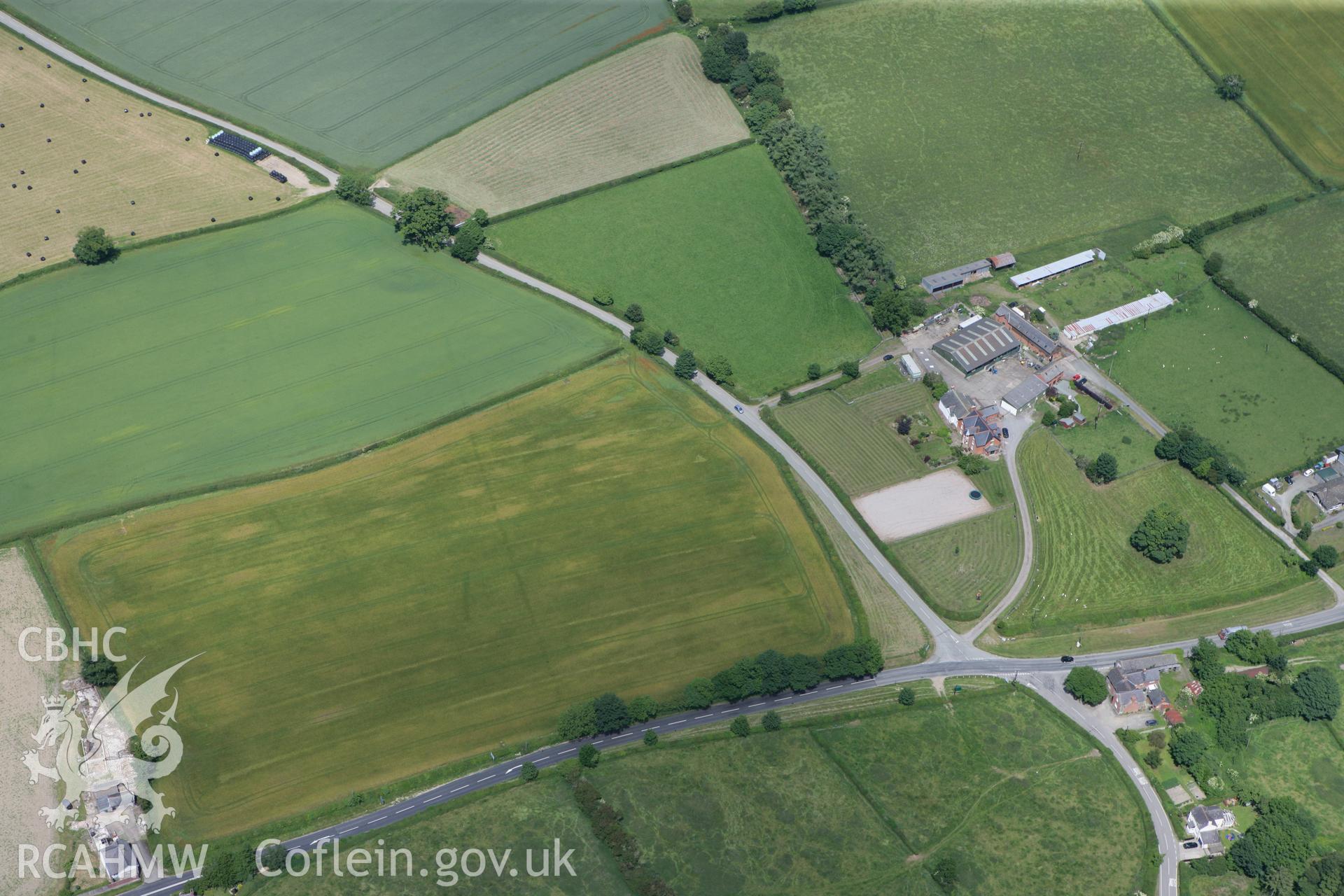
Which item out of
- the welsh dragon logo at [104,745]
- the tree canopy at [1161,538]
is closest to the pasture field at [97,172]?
the welsh dragon logo at [104,745]

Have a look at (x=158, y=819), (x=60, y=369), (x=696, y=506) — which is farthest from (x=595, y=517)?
(x=60, y=369)

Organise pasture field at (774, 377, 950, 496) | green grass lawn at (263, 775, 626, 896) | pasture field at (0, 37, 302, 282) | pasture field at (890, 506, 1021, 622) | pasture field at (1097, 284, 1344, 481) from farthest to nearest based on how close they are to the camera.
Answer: pasture field at (0, 37, 302, 282) < pasture field at (1097, 284, 1344, 481) < pasture field at (774, 377, 950, 496) < pasture field at (890, 506, 1021, 622) < green grass lawn at (263, 775, 626, 896)

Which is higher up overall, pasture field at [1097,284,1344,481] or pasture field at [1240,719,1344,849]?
pasture field at [1097,284,1344,481]

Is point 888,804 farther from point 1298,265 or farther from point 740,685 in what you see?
point 1298,265

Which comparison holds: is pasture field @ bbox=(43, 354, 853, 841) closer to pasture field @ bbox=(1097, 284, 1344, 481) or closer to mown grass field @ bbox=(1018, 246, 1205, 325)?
mown grass field @ bbox=(1018, 246, 1205, 325)

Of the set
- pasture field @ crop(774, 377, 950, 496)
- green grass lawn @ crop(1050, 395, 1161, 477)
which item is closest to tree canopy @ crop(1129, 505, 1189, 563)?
green grass lawn @ crop(1050, 395, 1161, 477)

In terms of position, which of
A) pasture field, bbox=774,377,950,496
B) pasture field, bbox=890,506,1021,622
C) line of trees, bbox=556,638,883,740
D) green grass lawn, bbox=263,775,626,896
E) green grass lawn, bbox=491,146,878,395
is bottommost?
green grass lawn, bbox=263,775,626,896

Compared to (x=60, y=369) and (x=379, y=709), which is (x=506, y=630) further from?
(x=60, y=369)
